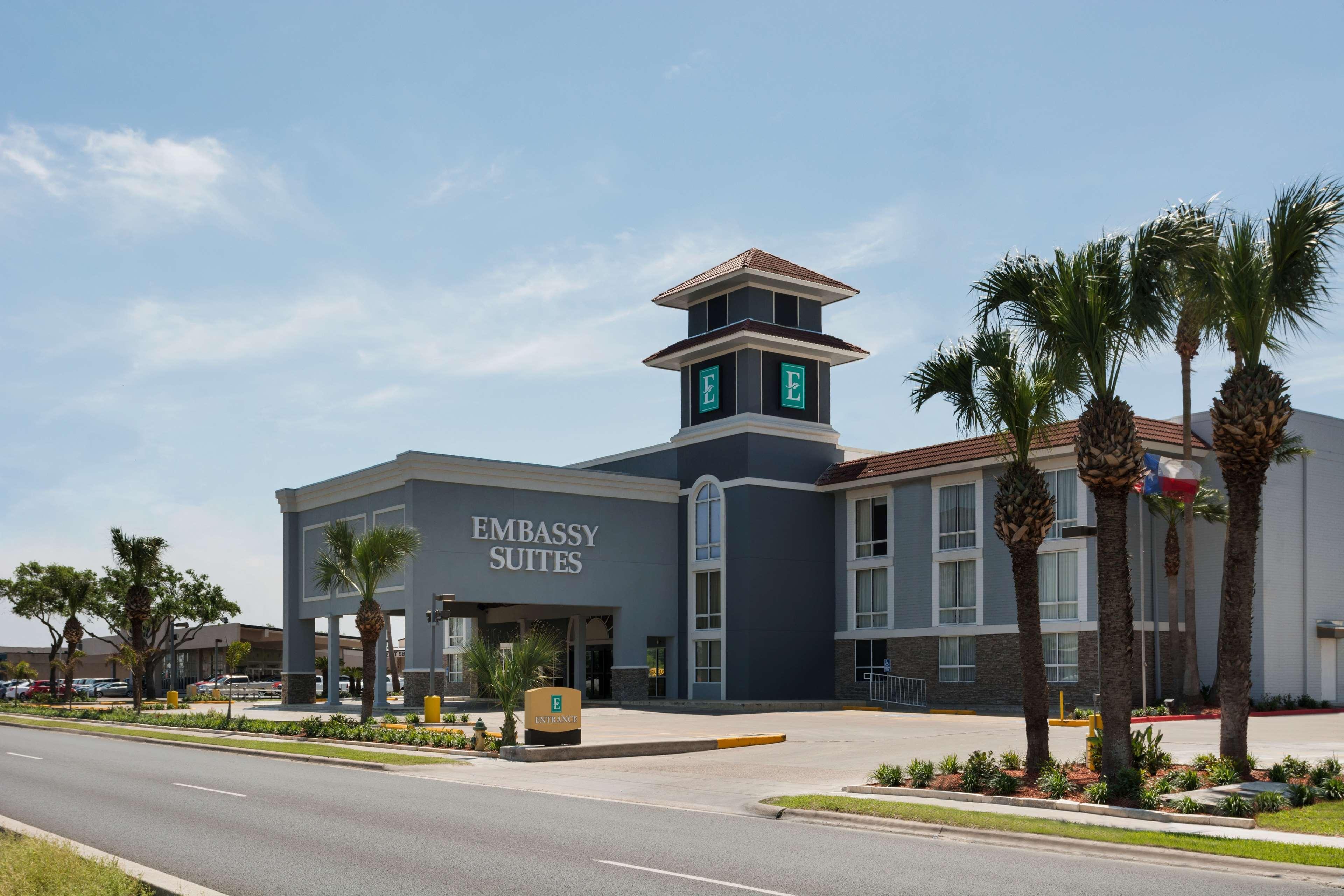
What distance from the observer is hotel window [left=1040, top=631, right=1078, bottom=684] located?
4006 centimetres

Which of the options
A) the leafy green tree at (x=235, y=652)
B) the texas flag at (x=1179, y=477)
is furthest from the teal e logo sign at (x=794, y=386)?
the leafy green tree at (x=235, y=652)

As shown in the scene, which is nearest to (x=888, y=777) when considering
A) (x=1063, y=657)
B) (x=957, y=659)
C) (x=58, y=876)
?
(x=58, y=876)

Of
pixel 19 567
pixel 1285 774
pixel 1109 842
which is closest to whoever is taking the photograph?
pixel 1109 842

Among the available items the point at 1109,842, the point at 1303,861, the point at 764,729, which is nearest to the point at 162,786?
the point at 1109,842

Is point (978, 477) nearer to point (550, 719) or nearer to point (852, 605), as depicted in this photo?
point (852, 605)

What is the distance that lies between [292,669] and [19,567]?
29092 mm

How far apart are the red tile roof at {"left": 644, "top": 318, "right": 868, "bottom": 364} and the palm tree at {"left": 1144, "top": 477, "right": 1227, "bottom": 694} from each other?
15.0m

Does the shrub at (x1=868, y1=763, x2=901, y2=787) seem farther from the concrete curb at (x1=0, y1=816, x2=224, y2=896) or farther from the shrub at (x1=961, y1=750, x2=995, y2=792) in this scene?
the concrete curb at (x1=0, y1=816, x2=224, y2=896)

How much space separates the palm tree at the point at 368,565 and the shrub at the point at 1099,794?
873 inches

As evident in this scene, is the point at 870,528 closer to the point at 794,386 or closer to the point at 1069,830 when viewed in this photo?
the point at 794,386

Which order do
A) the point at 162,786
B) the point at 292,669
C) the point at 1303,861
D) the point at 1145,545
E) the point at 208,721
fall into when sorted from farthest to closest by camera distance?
the point at 292,669 → the point at 1145,545 → the point at 208,721 → the point at 162,786 → the point at 1303,861

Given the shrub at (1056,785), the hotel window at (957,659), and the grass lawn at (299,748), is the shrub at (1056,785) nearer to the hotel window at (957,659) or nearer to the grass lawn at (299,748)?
the grass lawn at (299,748)

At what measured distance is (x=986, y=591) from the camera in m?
43.1

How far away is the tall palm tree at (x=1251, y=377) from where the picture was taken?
1753 centimetres
